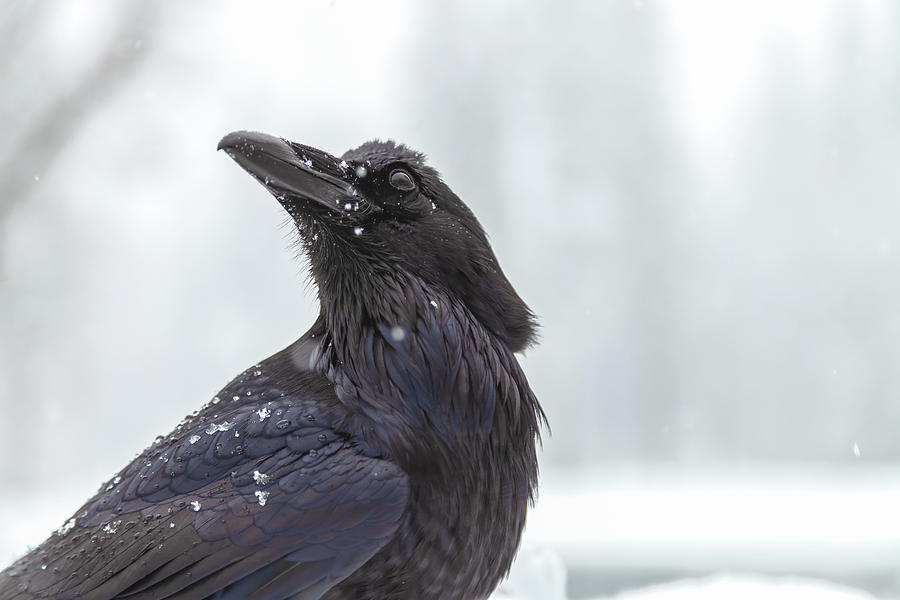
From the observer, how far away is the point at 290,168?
1.50 m

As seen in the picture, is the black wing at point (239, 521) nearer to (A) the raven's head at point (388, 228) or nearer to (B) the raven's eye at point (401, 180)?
(A) the raven's head at point (388, 228)

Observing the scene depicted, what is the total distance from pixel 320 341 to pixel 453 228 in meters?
0.32

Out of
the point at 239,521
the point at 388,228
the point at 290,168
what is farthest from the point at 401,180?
the point at 239,521

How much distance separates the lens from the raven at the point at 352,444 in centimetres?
136

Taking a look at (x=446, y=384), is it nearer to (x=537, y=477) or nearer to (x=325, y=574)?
(x=537, y=477)

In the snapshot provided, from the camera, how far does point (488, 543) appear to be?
149cm

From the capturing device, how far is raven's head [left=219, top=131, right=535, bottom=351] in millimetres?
1556

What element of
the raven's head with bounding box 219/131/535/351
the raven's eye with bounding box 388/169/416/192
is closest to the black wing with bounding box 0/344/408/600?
the raven's head with bounding box 219/131/535/351

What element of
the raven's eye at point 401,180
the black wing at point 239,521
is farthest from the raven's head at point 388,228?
the black wing at point 239,521

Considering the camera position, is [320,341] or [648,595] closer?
[320,341]

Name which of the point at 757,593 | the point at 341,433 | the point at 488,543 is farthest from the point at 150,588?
the point at 757,593

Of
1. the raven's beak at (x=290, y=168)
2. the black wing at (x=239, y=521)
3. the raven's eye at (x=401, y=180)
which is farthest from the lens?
the raven's eye at (x=401, y=180)

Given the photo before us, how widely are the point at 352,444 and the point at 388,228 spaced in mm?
391

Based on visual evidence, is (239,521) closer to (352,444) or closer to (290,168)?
(352,444)
